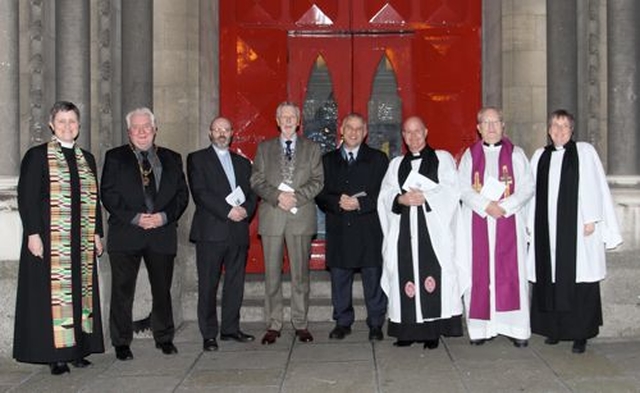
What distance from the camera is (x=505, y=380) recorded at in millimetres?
5695

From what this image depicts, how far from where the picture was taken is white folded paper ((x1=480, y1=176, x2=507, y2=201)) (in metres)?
6.75

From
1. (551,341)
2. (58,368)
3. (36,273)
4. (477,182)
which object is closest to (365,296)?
(477,182)

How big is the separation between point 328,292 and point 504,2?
3.34 meters

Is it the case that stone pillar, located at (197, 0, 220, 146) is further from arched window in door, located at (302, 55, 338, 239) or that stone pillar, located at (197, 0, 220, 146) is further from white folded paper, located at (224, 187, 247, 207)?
white folded paper, located at (224, 187, 247, 207)

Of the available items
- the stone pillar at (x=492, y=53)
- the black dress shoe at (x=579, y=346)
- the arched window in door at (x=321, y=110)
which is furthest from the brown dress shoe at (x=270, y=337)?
the stone pillar at (x=492, y=53)

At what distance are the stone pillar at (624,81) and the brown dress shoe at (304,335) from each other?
122 inches

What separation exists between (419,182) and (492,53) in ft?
8.38

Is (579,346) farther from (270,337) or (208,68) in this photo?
(208,68)

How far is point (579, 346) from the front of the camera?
21.7 feet

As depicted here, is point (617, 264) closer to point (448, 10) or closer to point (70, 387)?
point (448, 10)

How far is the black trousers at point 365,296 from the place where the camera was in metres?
7.12

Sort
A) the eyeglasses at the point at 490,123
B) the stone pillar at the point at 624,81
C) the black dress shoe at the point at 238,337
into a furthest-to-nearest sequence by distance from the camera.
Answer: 1. the stone pillar at the point at 624,81
2. the black dress shoe at the point at 238,337
3. the eyeglasses at the point at 490,123

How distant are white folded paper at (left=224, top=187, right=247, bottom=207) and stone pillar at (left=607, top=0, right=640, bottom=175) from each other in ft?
11.0

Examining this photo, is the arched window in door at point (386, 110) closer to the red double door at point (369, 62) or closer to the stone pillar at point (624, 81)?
the red double door at point (369, 62)
